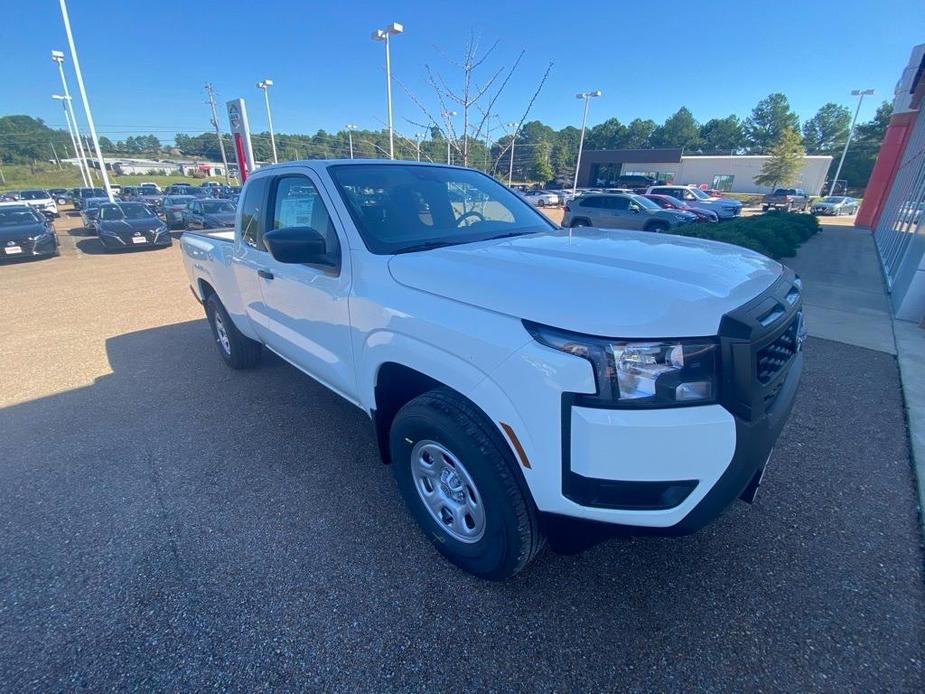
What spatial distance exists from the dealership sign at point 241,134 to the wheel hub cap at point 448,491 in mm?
11049

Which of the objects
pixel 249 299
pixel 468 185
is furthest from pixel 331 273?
pixel 249 299

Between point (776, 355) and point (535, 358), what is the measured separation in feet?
3.35

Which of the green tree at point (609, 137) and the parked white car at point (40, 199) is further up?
the green tree at point (609, 137)

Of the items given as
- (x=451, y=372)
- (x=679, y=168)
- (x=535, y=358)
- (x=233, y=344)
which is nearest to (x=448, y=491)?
(x=451, y=372)

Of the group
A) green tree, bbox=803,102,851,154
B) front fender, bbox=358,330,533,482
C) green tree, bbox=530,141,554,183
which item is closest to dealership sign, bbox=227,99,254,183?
front fender, bbox=358,330,533,482

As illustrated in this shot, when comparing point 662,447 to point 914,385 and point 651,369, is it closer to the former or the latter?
point 651,369

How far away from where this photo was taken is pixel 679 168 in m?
58.2

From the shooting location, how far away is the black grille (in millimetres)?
1642

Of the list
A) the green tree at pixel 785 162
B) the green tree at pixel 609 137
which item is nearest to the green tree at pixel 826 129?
the green tree at pixel 609 137

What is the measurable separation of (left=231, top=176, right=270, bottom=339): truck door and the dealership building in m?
59.3

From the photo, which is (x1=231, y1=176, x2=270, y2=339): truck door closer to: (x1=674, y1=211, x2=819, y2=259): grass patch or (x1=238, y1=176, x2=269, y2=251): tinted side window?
(x1=238, y1=176, x2=269, y2=251): tinted side window

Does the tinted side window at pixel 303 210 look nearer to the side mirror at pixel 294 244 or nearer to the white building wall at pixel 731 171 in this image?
the side mirror at pixel 294 244

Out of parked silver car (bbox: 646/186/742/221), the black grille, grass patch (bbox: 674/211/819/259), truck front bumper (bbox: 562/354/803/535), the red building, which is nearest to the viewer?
truck front bumper (bbox: 562/354/803/535)

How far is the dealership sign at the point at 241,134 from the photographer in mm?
10977
